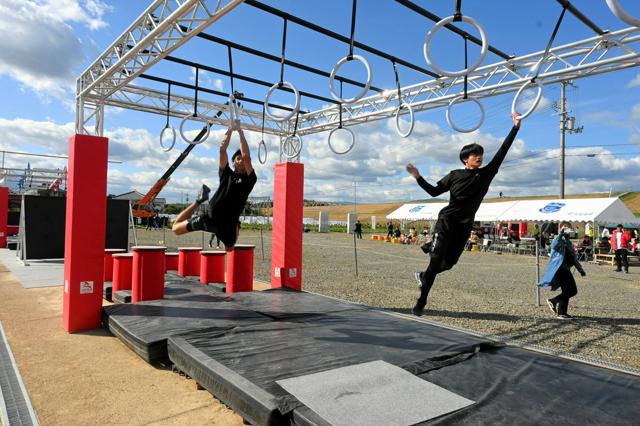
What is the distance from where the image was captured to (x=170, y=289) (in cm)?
642

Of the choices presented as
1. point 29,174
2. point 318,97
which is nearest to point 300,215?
point 318,97

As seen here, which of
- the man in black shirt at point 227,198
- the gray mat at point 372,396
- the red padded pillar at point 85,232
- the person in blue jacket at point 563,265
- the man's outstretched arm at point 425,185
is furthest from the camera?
the person in blue jacket at point 563,265

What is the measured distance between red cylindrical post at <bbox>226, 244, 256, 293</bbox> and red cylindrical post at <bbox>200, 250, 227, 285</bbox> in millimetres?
693

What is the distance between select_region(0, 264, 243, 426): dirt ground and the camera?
117 inches

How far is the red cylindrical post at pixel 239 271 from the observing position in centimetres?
676

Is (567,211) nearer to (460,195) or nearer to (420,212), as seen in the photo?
Result: (420,212)

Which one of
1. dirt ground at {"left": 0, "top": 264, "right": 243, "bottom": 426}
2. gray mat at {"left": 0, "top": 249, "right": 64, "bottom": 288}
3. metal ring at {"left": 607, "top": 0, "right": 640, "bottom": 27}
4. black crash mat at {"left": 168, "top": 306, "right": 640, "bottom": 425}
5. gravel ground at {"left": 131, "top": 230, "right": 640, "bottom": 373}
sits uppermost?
A: metal ring at {"left": 607, "top": 0, "right": 640, "bottom": 27}

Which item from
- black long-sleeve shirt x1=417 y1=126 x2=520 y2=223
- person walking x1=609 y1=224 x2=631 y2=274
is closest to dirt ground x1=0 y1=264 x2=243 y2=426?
black long-sleeve shirt x1=417 y1=126 x2=520 y2=223

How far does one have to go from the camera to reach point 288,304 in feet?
18.3

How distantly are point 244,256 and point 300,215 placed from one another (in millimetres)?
1323

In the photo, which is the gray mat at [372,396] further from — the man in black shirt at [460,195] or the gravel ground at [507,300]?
the gravel ground at [507,300]

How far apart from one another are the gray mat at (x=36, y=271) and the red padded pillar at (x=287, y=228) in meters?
4.63

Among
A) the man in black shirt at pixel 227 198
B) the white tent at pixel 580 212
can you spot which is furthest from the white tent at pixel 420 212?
the man in black shirt at pixel 227 198

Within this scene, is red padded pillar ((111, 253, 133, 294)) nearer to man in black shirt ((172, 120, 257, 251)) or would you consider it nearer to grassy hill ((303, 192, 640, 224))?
man in black shirt ((172, 120, 257, 251))
